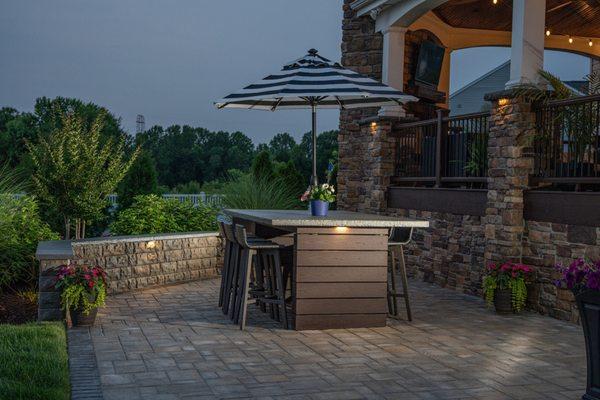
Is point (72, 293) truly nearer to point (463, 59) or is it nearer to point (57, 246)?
point (57, 246)

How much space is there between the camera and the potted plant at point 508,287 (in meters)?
8.11

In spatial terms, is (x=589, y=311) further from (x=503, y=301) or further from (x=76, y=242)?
(x=76, y=242)

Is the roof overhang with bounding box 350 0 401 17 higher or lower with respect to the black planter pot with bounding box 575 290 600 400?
higher

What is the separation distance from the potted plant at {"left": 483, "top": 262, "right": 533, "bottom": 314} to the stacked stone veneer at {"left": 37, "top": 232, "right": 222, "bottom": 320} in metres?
4.15

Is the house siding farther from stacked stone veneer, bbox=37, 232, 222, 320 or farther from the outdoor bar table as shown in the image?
the outdoor bar table

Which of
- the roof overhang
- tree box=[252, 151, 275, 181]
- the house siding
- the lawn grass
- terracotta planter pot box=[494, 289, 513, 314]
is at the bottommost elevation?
the lawn grass

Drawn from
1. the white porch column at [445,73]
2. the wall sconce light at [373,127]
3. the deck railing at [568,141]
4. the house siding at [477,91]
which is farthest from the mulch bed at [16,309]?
the house siding at [477,91]

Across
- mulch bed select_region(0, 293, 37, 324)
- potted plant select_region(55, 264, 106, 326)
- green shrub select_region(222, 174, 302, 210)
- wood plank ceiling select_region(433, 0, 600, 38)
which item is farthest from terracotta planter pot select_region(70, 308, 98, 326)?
wood plank ceiling select_region(433, 0, 600, 38)

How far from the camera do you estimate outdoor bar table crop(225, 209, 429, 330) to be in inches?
276

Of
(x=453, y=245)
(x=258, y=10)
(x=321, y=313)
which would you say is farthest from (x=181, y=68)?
(x=321, y=313)

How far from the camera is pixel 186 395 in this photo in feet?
15.8

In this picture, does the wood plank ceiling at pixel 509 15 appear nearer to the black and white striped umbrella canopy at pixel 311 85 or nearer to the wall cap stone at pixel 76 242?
the black and white striped umbrella canopy at pixel 311 85

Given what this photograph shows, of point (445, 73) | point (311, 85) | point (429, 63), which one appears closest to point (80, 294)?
point (311, 85)

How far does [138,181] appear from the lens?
1703 centimetres
